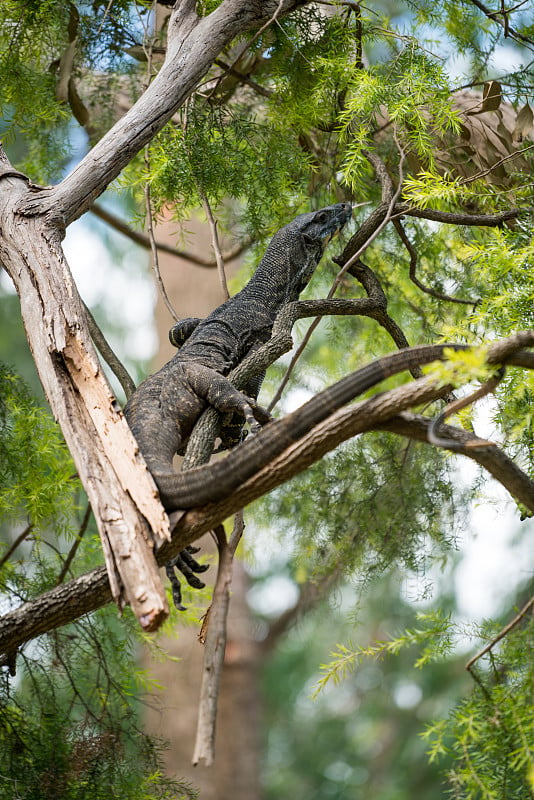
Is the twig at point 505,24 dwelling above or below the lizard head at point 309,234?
above

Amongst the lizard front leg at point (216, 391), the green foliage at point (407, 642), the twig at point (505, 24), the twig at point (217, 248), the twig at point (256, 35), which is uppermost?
the twig at point (256, 35)

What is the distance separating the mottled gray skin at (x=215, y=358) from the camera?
2121mm

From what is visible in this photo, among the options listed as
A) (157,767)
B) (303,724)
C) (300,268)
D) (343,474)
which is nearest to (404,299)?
(343,474)

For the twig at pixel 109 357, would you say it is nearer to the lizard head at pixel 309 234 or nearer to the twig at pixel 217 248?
the twig at pixel 217 248

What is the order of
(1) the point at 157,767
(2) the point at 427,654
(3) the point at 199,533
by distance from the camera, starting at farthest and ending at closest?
(1) the point at 157,767
(2) the point at 427,654
(3) the point at 199,533

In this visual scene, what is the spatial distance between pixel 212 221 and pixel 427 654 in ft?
5.52

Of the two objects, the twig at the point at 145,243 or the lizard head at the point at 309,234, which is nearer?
the lizard head at the point at 309,234

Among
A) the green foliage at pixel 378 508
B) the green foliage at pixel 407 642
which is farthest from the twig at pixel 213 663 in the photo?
the green foliage at pixel 378 508

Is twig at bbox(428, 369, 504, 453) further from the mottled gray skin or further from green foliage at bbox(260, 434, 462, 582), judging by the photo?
green foliage at bbox(260, 434, 462, 582)

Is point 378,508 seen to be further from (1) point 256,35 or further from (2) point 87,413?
(1) point 256,35

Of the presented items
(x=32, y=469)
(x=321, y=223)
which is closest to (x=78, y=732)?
(x=32, y=469)

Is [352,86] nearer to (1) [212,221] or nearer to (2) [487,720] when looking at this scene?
(1) [212,221]

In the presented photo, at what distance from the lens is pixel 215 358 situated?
2.57 meters

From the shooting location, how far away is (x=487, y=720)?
250cm
